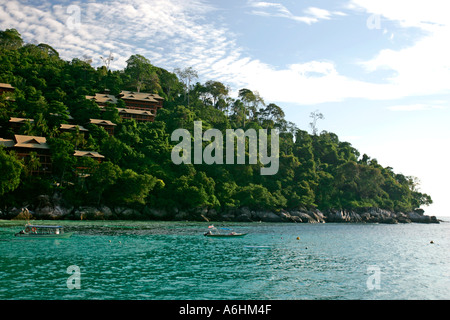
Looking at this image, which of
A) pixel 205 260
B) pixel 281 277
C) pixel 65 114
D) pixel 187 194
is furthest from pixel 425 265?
pixel 65 114

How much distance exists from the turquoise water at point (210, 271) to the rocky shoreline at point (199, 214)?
28130 mm

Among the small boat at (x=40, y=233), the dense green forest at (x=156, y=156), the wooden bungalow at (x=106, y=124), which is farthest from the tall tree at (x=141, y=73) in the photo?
the small boat at (x=40, y=233)

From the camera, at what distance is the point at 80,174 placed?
74688 millimetres

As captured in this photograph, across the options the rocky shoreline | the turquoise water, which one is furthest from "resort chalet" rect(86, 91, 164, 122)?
the turquoise water

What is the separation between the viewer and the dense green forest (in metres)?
73.4

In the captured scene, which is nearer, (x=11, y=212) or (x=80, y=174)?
(x=11, y=212)

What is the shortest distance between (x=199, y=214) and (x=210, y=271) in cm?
5938

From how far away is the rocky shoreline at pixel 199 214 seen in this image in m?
67.2

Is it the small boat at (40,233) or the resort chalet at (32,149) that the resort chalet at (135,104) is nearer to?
the resort chalet at (32,149)

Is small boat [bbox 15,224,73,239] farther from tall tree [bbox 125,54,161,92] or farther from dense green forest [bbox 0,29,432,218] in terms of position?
tall tree [bbox 125,54,161,92]

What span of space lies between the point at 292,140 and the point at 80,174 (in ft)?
275

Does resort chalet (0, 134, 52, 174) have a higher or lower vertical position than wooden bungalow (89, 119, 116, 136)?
lower

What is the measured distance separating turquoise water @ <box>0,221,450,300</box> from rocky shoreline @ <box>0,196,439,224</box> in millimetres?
→ 28130
